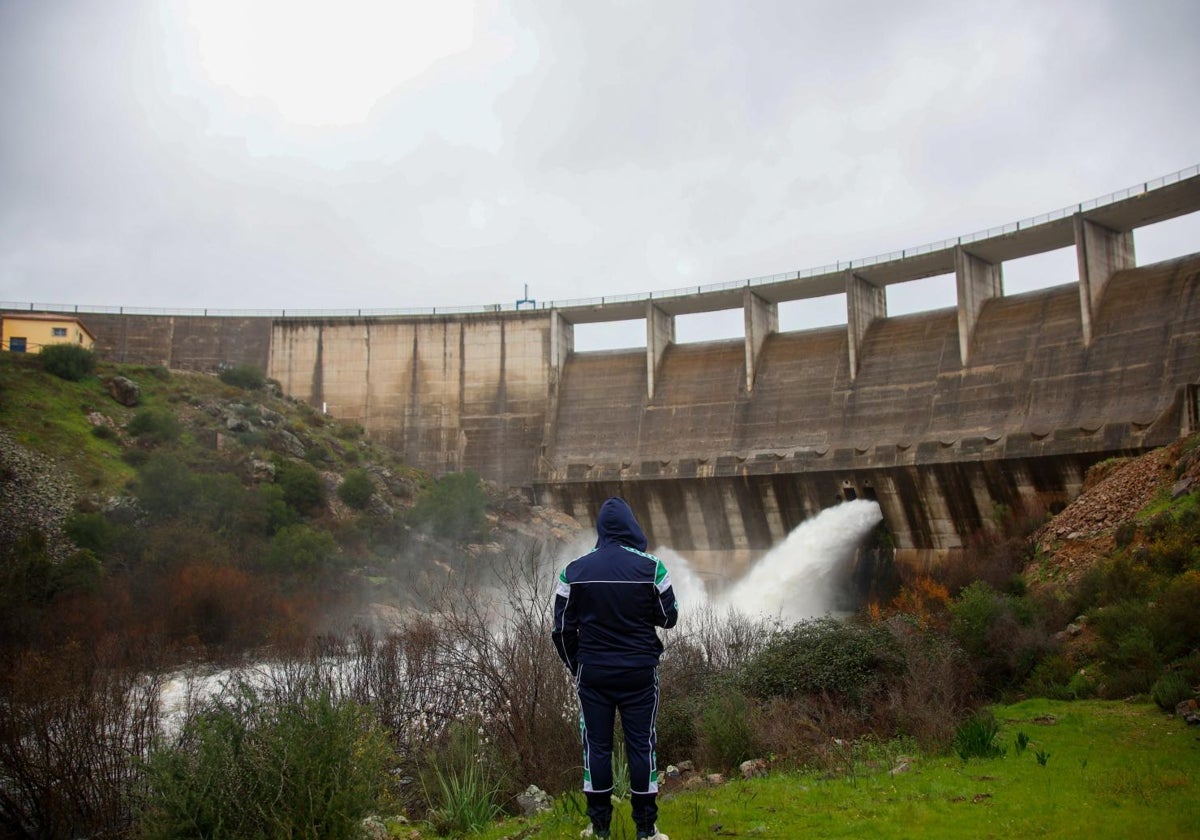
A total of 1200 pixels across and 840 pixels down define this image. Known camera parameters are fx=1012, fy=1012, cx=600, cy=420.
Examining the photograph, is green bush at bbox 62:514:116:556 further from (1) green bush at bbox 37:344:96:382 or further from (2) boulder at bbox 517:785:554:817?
(2) boulder at bbox 517:785:554:817

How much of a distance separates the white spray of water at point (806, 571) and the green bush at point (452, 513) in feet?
27.1

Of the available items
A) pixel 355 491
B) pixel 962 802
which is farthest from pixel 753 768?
pixel 355 491

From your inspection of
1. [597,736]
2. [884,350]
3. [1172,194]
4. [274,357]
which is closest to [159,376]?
[274,357]

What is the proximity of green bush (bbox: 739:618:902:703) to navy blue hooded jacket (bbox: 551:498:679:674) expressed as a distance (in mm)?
9215

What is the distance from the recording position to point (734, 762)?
11.5 m

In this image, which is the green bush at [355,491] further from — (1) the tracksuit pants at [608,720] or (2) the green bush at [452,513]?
(1) the tracksuit pants at [608,720]

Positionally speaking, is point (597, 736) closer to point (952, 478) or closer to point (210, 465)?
point (952, 478)

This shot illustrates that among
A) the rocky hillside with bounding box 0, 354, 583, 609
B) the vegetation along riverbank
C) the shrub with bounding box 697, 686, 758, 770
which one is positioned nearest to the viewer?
the vegetation along riverbank

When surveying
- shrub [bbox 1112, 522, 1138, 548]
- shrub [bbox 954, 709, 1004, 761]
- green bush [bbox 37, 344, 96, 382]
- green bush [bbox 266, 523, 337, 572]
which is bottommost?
shrub [bbox 954, 709, 1004, 761]

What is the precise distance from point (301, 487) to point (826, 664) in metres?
26.5

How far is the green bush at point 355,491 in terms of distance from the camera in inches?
1526

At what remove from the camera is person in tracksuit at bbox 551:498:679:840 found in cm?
602

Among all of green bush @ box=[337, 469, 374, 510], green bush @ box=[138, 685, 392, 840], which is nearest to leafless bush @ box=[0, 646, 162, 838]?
green bush @ box=[138, 685, 392, 840]

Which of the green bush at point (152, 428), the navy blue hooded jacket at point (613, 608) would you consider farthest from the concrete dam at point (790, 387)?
the navy blue hooded jacket at point (613, 608)
